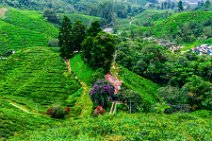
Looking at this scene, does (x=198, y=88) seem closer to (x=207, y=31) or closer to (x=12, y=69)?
(x=12, y=69)

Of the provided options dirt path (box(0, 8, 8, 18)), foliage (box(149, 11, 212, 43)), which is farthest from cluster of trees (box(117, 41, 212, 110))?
dirt path (box(0, 8, 8, 18))

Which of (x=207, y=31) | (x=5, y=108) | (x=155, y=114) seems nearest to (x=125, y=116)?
(x=155, y=114)

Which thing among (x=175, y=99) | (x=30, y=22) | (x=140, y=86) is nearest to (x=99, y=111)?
(x=175, y=99)

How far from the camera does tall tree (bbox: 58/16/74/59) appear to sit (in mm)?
70500

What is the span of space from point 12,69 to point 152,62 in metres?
29.4

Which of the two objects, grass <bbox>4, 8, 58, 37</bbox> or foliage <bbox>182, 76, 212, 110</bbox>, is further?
grass <bbox>4, 8, 58, 37</bbox>

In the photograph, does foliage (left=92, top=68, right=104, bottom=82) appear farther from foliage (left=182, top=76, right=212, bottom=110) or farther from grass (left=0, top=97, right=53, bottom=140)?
foliage (left=182, top=76, right=212, bottom=110)

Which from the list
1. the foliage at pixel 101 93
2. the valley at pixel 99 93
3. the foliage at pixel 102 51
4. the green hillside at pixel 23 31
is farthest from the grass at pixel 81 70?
the green hillside at pixel 23 31

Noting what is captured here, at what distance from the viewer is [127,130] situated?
133ft

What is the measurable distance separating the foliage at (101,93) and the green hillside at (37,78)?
830 centimetres

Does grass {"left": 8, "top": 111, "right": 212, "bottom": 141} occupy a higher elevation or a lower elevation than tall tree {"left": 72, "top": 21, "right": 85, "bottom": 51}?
lower

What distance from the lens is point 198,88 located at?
61719mm

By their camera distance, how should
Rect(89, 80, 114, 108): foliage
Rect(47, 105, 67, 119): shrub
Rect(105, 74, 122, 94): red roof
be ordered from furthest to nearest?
Rect(105, 74, 122, 94): red roof, Rect(47, 105, 67, 119): shrub, Rect(89, 80, 114, 108): foliage

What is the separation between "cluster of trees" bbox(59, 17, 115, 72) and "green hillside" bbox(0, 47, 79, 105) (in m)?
3.70
